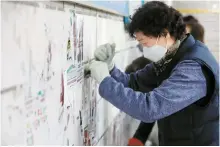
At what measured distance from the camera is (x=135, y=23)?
Answer: 4.43 feet

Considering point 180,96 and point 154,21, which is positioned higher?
point 154,21

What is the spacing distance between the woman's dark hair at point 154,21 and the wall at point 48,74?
182 mm

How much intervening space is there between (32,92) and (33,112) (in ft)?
0.19

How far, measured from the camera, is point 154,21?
4.33 feet

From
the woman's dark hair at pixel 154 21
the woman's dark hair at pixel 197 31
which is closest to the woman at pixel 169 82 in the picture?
the woman's dark hair at pixel 154 21

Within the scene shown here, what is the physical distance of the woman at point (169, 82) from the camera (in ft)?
3.79

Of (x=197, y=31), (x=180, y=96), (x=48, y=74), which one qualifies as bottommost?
(x=180, y=96)

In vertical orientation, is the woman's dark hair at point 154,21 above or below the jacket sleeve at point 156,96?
above

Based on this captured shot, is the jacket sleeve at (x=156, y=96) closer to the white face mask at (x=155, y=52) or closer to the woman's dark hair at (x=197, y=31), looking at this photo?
the white face mask at (x=155, y=52)

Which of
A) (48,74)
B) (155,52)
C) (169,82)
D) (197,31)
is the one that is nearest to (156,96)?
(169,82)

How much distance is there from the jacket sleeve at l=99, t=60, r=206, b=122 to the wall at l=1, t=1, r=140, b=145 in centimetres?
14

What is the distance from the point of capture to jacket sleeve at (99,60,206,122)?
3.75 ft

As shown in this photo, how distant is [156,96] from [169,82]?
83 mm

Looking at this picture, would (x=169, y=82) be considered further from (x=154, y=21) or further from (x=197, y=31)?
(x=197, y=31)
